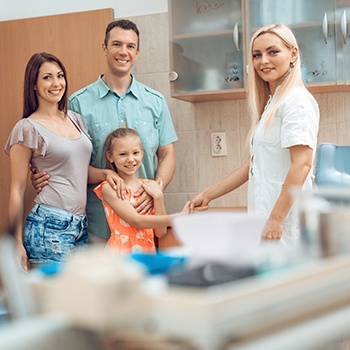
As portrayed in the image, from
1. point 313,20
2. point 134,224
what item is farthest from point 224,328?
point 313,20

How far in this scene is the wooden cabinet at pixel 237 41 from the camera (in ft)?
10.5

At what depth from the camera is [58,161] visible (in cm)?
298

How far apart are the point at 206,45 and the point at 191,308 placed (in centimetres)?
290

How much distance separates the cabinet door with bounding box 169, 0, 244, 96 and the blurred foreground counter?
2667 millimetres

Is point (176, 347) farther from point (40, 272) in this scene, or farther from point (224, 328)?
point (40, 272)

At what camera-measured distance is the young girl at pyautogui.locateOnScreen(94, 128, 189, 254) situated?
2879 mm

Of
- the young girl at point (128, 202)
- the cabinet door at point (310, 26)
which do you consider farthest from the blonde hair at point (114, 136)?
the cabinet door at point (310, 26)

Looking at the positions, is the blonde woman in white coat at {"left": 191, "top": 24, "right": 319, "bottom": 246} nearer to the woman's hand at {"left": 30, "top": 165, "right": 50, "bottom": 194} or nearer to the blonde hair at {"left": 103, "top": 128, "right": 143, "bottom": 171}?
the blonde hair at {"left": 103, "top": 128, "right": 143, "bottom": 171}

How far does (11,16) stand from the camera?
13.1ft

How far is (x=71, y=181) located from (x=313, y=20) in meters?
1.43

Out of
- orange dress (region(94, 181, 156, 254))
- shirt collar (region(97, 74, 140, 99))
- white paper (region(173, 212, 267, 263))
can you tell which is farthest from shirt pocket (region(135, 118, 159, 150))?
white paper (region(173, 212, 267, 263))

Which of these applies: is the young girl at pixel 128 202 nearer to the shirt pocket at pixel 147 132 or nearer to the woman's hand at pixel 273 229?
the shirt pocket at pixel 147 132

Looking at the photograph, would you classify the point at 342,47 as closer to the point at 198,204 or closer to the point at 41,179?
the point at 198,204

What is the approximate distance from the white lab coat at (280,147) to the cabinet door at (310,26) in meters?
0.80
